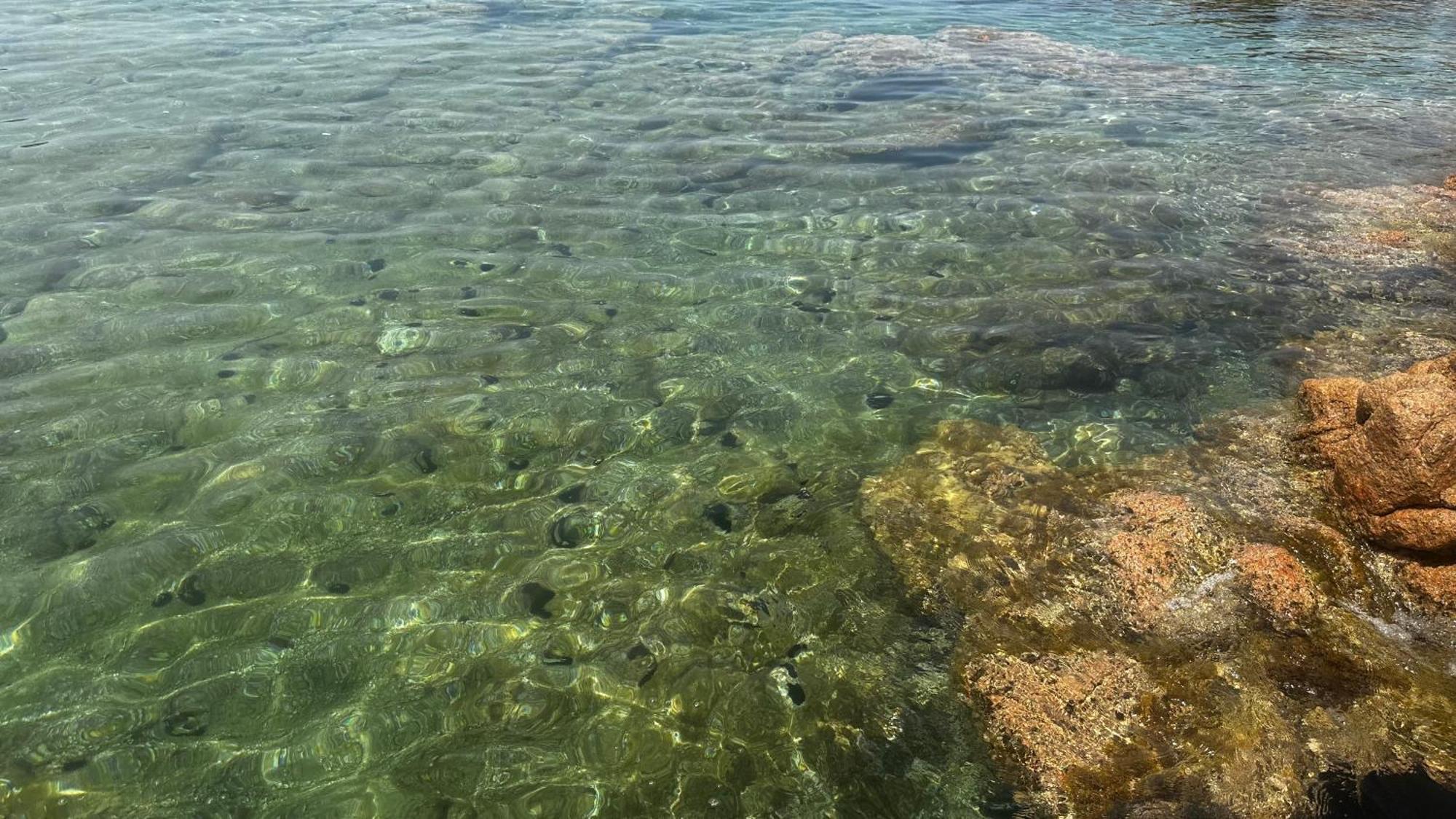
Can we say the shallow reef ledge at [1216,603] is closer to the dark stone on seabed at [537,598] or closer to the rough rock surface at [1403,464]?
the rough rock surface at [1403,464]

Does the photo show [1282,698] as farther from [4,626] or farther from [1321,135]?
[1321,135]

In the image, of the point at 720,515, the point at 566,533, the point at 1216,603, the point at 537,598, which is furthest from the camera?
the point at 720,515

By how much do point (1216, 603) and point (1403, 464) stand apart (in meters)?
1.56

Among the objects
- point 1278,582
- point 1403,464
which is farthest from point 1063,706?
point 1403,464

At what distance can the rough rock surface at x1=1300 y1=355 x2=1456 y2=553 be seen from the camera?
5.25 meters

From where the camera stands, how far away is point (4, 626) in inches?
202

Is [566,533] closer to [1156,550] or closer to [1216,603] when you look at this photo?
[1156,550]

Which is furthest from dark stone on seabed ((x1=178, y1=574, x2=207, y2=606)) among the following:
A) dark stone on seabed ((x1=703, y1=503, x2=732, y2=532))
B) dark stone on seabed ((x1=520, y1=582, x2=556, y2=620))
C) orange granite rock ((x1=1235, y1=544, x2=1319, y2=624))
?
orange granite rock ((x1=1235, y1=544, x2=1319, y2=624))

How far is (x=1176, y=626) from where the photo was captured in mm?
5090

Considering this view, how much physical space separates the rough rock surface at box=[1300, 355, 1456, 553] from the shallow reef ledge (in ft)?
0.04

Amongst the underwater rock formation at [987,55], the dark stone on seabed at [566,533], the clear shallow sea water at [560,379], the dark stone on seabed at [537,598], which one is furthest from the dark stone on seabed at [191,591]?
the underwater rock formation at [987,55]

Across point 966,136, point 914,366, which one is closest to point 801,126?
point 966,136

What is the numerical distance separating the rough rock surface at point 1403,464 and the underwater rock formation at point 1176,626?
20 centimetres

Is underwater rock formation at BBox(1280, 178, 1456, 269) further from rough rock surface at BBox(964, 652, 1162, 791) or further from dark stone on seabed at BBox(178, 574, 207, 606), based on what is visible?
dark stone on seabed at BBox(178, 574, 207, 606)
